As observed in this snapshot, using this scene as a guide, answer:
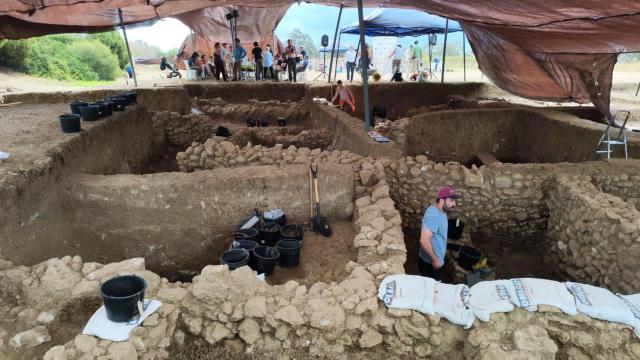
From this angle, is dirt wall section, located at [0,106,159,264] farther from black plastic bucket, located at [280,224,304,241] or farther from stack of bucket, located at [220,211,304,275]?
black plastic bucket, located at [280,224,304,241]

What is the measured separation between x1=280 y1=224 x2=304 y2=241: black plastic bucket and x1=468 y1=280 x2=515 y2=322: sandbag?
217 cm

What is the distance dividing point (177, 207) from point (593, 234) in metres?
5.03

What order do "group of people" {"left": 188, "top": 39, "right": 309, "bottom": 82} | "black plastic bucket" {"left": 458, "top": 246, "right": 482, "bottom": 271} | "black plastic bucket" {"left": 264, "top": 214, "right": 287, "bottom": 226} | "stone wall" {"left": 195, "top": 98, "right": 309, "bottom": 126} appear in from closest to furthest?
"black plastic bucket" {"left": 458, "top": 246, "right": 482, "bottom": 271}
"black plastic bucket" {"left": 264, "top": 214, "right": 287, "bottom": 226}
"stone wall" {"left": 195, "top": 98, "right": 309, "bottom": 126}
"group of people" {"left": 188, "top": 39, "right": 309, "bottom": 82}

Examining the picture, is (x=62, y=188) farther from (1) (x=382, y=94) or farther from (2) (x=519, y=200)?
(1) (x=382, y=94)

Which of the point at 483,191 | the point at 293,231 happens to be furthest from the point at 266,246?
the point at 483,191

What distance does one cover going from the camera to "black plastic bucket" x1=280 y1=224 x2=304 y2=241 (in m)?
4.69

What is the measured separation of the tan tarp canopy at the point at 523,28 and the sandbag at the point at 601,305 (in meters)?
3.69

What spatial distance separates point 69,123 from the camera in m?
5.94

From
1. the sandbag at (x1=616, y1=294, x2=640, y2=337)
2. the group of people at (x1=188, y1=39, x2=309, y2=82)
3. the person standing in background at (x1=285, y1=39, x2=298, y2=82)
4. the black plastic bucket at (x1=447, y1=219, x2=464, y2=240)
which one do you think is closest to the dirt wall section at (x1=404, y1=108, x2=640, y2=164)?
the black plastic bucket at (x1=447, y1=219, x2=464, y2=240)

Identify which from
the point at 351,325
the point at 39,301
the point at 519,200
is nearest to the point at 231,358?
the point at 351,325

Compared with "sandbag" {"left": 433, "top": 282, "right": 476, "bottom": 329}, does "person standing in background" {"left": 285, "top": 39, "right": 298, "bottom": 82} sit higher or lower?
higher

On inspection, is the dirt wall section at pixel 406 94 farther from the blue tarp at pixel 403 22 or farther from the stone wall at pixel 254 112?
the blue tarp at pixel 403 22

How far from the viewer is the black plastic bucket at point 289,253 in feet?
14.2

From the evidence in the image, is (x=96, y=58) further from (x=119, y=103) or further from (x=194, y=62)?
(x=119, y=103)
